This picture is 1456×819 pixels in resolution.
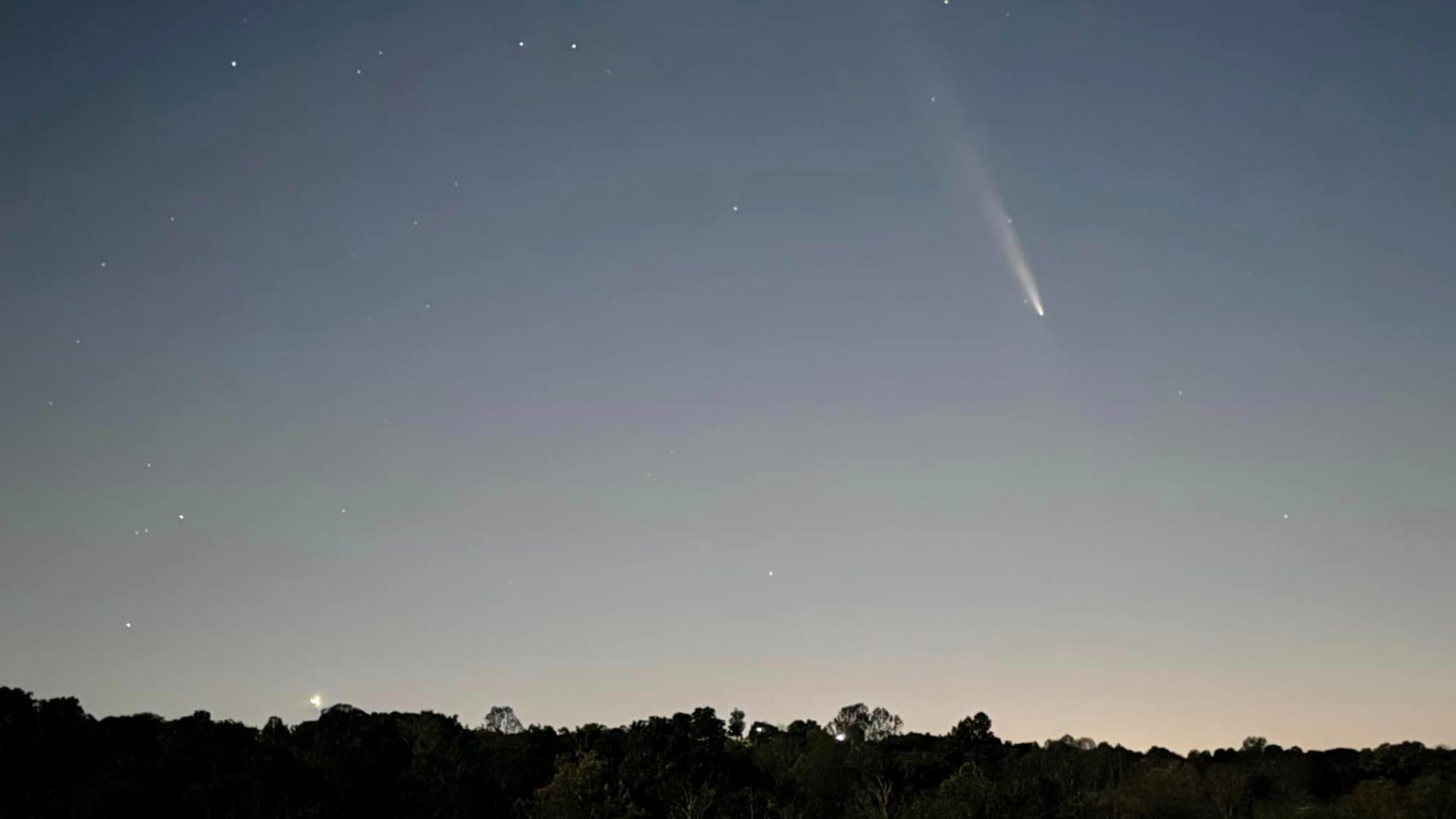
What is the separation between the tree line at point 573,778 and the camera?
94.2 m

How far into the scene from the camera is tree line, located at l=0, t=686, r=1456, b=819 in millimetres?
94250

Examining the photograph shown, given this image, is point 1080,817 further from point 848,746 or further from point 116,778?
point 116,778

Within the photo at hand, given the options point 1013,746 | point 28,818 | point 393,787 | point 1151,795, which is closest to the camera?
point 28,818

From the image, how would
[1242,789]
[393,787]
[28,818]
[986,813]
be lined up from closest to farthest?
[986,813]
[28,818]
[393,787]
[1242,789]

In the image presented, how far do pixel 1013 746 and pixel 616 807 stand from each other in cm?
6259

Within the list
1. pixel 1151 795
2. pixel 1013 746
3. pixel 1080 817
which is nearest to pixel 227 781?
pixel 1080 817

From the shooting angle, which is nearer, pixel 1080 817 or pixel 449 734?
pixel 1080 817

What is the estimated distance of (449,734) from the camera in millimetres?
113938

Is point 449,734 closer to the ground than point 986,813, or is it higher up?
higher up

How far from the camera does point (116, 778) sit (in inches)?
3819

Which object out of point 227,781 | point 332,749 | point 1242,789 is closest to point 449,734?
point 332,749

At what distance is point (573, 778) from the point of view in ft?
309

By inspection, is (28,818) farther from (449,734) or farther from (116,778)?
(449,734)

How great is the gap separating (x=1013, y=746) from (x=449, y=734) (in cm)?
5979
